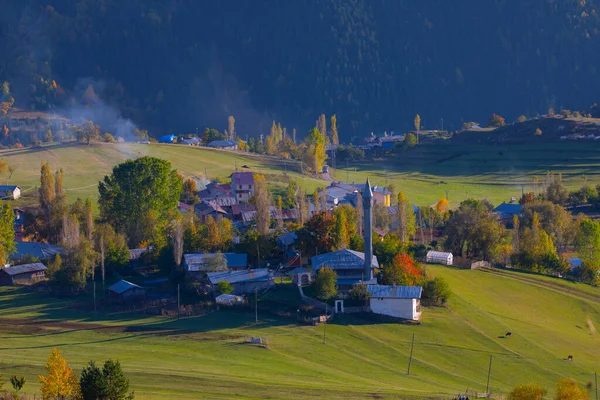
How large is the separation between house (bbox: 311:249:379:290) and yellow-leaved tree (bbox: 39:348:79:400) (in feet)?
97.3

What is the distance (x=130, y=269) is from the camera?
272 ft

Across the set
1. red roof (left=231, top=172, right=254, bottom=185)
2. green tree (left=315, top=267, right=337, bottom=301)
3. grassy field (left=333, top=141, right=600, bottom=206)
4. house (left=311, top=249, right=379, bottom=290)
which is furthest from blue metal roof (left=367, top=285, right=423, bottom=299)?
grassy field (left=333, top=141, right=600, bottom=206)

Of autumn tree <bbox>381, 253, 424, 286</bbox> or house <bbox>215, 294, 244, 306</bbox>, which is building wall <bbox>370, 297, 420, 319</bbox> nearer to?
autumn tree <bbox>381, 253, 424, 286</bbox>

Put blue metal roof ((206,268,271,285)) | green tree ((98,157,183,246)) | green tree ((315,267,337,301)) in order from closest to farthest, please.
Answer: green tree ((315,267,337,301)), blue metal roof ((206,268,271,285)), green tree ((98,157,183,246))

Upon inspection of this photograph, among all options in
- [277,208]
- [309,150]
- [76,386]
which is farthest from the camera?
[309,150]

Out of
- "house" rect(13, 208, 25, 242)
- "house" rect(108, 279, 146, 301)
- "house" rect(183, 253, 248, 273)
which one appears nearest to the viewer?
"house" rect(108, 279, 146, 301)

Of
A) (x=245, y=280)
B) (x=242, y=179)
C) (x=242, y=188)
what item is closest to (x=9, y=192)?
(x=242, y=188)

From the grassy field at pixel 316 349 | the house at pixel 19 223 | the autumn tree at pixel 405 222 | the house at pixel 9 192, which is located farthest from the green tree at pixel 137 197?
the autumn tree at pixel 405 222

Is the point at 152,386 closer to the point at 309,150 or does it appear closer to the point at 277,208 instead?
the point at 277,208

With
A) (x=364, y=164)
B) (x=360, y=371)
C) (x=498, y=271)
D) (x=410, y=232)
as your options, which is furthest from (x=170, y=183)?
(x=364, y=164)

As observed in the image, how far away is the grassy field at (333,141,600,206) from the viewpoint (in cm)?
13062

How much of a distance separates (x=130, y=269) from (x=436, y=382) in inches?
1399

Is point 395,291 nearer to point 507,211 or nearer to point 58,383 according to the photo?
point 58,383

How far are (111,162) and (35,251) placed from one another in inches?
1953
